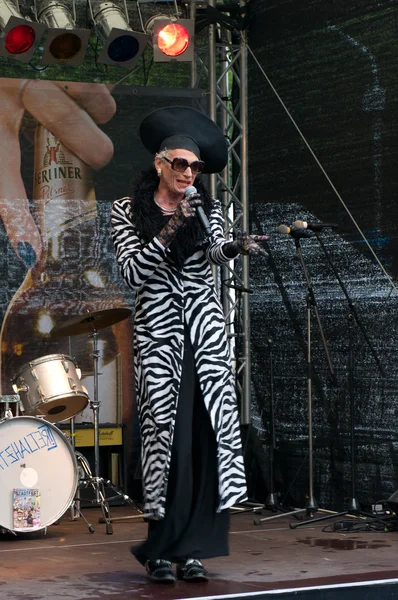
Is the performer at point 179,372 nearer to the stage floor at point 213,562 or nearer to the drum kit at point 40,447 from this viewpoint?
the stage floor at point 213,562

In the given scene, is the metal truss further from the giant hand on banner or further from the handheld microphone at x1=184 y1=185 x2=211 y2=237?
the handheld microphone at x1=184 y1=185 x2=211 y2=237

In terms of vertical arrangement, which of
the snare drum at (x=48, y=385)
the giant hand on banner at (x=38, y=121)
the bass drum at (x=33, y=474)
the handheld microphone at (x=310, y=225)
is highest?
the giant hand on banner at (x=38, y=121)

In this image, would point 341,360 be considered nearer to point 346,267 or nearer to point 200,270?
point 346,267

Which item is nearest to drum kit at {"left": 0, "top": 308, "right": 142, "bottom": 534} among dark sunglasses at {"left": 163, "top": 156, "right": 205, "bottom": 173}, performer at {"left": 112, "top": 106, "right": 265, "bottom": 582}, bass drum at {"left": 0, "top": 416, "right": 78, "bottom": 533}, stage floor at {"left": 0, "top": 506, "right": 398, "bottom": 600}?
bass drum at {"left": 0, "top": 416, "right": 78, "bottom": 533}

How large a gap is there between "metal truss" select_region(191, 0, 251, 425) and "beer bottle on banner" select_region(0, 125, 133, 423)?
80cm

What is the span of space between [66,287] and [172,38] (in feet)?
5.94

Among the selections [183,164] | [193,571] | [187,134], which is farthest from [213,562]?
[187,134]

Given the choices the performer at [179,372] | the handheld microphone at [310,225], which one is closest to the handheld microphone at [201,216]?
the performer at [179,372]

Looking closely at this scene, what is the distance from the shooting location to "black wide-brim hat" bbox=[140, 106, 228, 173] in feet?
12.1

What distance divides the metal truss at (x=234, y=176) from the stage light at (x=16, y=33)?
1.12 metres

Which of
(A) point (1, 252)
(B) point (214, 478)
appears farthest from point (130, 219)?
(A) point (1, 252)

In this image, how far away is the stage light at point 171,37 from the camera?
6.09 metres

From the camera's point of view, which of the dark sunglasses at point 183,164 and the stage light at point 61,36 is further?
the stage light at point 61,36

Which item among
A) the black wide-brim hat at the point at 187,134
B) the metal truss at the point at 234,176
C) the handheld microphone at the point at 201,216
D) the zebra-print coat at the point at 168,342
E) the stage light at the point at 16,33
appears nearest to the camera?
the handheld microphone at the point at 201,216
